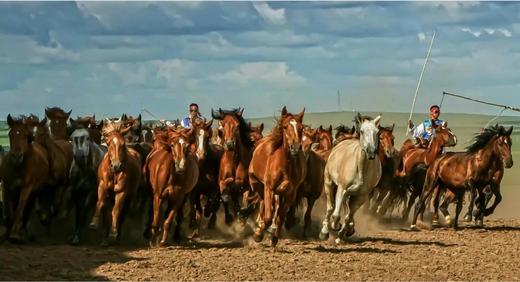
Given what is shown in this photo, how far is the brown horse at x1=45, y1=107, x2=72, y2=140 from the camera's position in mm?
18312

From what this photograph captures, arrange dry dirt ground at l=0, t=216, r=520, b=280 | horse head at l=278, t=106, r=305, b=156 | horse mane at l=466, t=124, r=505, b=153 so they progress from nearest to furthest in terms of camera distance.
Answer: dry dirt ground at l=0, t=216, r=520, b=280
horse head at l=278, t=106, r=305, b=156
horse mane at l=466, t=124, r=505, b=153

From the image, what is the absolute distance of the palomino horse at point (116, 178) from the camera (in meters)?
15.1

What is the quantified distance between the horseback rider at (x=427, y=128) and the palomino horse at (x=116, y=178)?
8.05m

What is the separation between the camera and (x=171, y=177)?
1540 cm

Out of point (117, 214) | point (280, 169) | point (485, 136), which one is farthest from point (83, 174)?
point (485, 136)

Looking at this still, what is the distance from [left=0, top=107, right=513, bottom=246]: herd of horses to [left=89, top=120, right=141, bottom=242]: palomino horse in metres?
0.01

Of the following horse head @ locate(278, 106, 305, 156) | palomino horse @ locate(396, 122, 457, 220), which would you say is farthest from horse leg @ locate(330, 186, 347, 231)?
palomino horse @ locate(396, 122, 457, 220)

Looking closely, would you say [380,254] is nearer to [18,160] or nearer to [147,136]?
[18,160]

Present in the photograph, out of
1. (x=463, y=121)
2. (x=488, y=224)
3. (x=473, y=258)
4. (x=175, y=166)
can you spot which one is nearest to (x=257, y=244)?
(x=175, y=166)

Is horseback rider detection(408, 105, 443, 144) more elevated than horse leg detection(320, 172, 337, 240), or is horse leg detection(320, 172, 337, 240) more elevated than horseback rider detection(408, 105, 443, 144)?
horseback rider detection(408, 105, 443, 144)

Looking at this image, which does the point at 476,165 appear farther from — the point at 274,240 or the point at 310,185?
the point at 274,240

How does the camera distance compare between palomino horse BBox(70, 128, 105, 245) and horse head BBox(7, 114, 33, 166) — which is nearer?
horse head BBox(7, 114, 33, 166)

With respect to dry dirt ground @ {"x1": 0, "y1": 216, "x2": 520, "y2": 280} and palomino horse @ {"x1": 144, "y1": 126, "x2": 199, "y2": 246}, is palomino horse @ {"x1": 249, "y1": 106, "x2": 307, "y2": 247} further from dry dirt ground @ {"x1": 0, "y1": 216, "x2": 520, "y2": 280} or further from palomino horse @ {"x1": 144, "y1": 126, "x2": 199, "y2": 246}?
palomino horse @ {"x1": 144, "y1": 126, "x2": 199, "y2": 246}

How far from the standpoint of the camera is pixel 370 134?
1562cm
